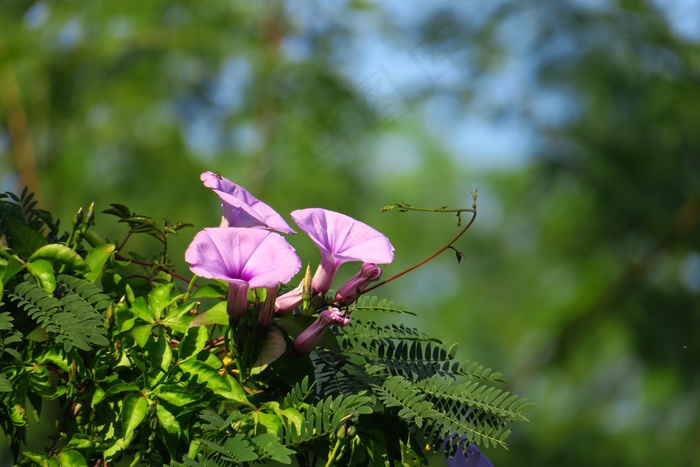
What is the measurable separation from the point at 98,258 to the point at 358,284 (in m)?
0.29

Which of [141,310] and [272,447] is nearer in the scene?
[272,447]

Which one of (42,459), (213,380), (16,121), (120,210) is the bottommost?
(16,121)

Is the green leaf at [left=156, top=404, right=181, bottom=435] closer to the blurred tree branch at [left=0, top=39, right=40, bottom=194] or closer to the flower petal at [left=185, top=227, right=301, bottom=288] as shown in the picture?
the flower petal at [left=185, top=227, right=301, bottom=288]

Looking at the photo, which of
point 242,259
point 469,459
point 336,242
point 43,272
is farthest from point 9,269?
point 469,459

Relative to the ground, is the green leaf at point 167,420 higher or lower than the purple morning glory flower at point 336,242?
lower

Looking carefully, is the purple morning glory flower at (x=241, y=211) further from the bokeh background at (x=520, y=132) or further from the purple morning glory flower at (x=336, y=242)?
the bokeh background at (x=520, y=132)

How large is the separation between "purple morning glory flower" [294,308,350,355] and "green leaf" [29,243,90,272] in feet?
0.84

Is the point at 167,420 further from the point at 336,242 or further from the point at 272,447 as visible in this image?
the point at 336,242

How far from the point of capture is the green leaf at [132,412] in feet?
2.62

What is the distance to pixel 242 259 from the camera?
2.83ft

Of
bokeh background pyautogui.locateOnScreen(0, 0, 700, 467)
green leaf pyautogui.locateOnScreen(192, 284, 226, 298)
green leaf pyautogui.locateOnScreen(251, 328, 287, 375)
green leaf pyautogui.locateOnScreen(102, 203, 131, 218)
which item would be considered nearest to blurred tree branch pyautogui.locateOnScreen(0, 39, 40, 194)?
bokeh background pyautogui.locateOnScreen(0, 0, 700, 467)

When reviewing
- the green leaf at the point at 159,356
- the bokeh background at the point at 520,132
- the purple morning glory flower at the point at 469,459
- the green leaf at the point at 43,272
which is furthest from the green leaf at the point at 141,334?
the bokeh background at the point at 520,132

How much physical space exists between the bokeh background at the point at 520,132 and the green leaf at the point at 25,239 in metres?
3.75

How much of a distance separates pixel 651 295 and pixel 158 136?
3108 mm
